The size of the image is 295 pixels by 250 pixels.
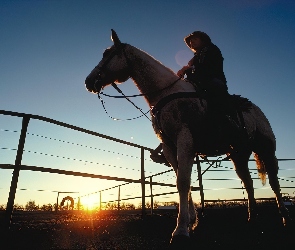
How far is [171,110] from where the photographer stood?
272cm

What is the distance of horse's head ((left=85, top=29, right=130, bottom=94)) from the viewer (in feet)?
10.7

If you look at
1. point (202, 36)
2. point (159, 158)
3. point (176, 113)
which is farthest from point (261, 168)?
point (176, 113)

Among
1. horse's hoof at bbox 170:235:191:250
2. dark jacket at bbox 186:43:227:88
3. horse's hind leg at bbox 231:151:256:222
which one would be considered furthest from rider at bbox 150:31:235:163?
horse's hind leg at bbox 231:151:256:222

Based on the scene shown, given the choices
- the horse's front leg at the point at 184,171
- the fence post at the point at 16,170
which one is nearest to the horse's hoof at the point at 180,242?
the horse's front leg at the point at 184,171

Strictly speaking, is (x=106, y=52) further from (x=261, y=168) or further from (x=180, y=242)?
(x=261, y=168)

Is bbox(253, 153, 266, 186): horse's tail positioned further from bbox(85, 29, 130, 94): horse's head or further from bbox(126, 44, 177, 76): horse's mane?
bbox(85, 29, 130, 94): horse's head

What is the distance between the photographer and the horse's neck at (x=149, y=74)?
120 inches

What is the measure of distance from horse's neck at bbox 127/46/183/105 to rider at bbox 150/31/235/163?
44 cm

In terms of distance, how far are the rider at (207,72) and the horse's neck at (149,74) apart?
44 centimetres

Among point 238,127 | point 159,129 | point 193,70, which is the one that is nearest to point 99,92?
point 159,129

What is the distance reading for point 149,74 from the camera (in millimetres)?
3127

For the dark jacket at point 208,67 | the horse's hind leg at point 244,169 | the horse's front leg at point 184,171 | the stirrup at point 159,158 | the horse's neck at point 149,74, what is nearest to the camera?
the horse's front leg at point 184,171

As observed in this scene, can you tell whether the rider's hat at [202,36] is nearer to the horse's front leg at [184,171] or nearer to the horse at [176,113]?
the horse at [176,113]

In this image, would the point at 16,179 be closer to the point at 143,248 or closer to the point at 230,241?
the point at 143,248
